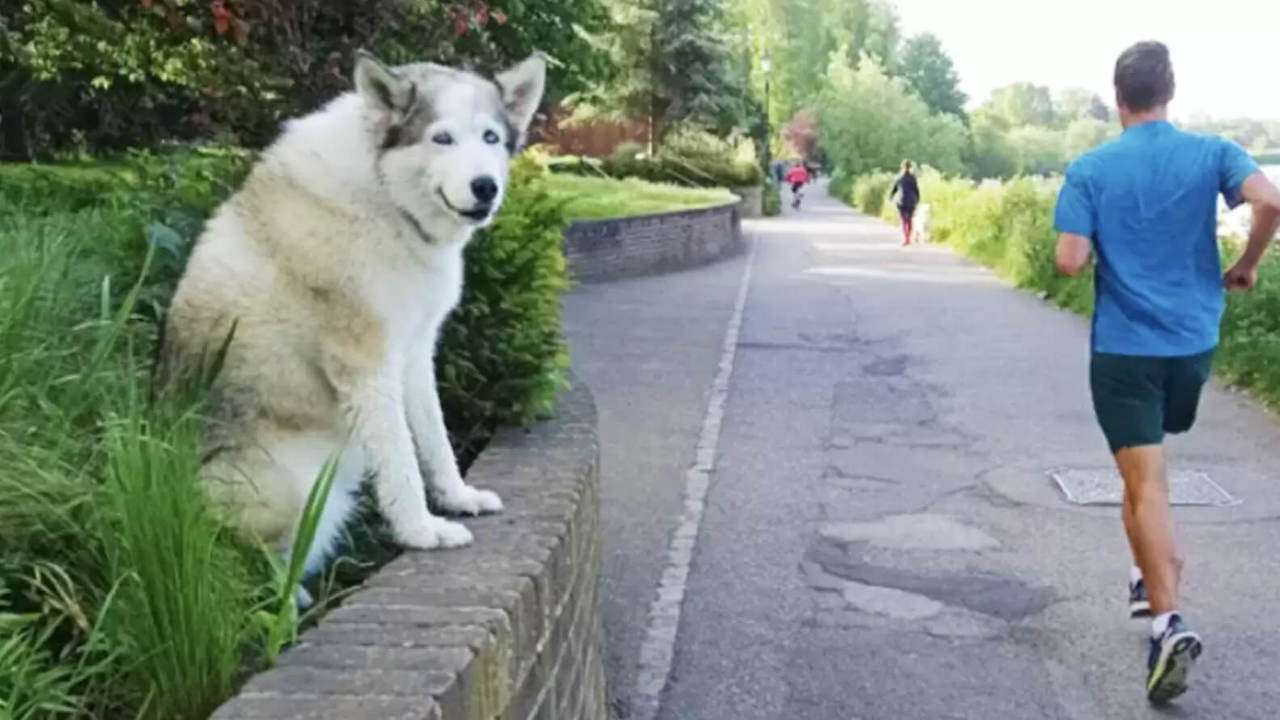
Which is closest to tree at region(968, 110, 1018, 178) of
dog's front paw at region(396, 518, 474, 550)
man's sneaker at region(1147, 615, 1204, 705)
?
man's sneaker at region(1147, 615, 1204, 705)

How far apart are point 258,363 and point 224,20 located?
4.36 meters

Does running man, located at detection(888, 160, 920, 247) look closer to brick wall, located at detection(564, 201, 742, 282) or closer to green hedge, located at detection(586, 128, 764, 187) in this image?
brick wall, located at detection(564, 201, 742, 282)

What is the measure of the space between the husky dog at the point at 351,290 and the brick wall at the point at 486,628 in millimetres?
289

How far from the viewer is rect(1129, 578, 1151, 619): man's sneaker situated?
607cm

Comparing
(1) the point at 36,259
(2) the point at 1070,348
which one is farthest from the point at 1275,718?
(2) the point at 1070,348

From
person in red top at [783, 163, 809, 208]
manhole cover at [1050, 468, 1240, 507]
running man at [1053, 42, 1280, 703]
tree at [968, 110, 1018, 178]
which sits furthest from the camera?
tree at [968, 110, 1018, 178]

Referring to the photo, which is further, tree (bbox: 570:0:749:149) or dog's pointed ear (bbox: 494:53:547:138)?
tree (bbox: 570:0:749:149)

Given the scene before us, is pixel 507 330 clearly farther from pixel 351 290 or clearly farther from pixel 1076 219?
pixel 1076 219

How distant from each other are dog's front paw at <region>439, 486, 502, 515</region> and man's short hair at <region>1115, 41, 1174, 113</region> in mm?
2762

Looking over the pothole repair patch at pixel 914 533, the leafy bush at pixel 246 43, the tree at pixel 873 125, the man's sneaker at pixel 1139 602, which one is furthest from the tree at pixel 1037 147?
the man's sneaker at pixel 1139 602

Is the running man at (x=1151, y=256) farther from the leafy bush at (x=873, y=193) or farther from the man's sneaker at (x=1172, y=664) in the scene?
the leafy bush at (x=873, y=193)

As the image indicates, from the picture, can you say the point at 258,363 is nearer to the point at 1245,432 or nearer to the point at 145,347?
the point at 145,347

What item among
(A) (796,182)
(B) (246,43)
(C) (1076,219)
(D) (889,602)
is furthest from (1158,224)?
(A) (796,182)

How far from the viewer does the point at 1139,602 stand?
6094mm
